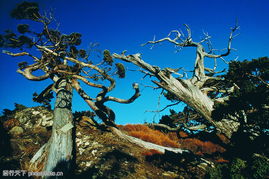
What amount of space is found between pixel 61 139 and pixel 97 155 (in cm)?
154

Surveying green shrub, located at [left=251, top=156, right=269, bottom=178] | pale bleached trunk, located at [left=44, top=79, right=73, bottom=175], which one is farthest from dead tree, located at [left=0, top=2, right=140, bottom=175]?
green shrub, located at [left=251, top=156, right=269, bottom=178]

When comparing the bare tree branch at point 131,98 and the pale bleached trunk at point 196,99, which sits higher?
the bare tree branch at point 131,98

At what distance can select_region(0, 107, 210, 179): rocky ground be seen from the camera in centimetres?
584

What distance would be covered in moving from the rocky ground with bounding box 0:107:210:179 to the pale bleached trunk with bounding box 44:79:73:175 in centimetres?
64

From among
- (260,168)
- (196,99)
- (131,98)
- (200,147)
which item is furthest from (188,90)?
(200,147)

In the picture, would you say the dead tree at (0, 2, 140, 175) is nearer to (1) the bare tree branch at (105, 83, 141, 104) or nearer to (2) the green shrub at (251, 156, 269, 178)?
(1) the bare tree branch at (105, 83, 141, 104)

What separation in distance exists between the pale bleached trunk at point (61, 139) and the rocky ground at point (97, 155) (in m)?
0.64

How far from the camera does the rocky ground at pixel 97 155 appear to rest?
5.84 metres

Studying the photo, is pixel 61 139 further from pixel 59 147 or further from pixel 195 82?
pixel 195 82

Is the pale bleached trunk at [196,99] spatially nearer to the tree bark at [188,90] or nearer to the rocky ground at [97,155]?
the tree bark at [188,90]

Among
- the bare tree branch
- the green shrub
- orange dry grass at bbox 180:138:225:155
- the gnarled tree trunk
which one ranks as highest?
the bare tree branch

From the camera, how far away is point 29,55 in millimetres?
9695

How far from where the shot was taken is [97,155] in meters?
6.61

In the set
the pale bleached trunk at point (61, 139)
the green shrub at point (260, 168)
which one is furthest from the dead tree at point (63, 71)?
the green shrub at point (260, 168)
